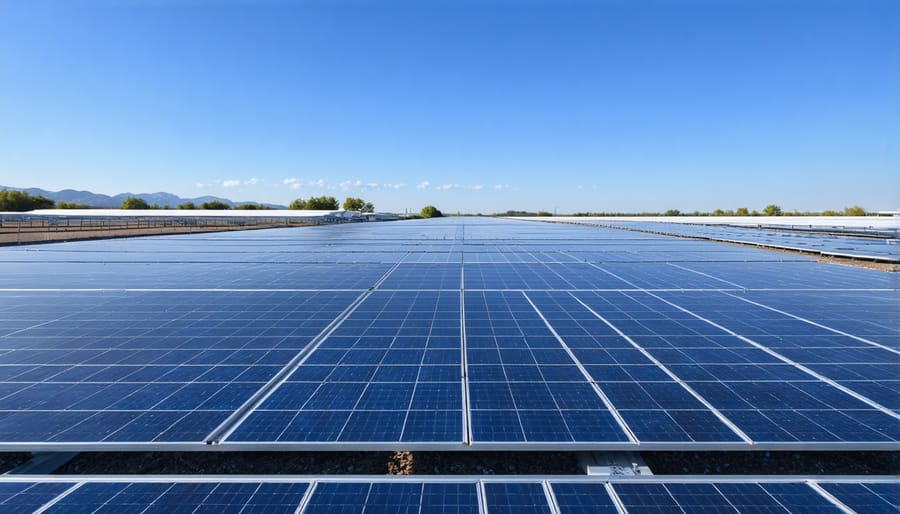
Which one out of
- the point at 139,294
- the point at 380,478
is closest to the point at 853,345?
the point at 380,478

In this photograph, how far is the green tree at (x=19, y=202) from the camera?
10775 centimetres

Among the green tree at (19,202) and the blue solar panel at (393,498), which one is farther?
the green tree at (19,202)

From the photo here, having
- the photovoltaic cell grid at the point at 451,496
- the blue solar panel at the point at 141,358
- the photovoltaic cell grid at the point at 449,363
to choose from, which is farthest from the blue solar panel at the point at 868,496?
the blue solar panel at the point at 141,358

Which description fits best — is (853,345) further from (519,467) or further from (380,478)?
(380,478)

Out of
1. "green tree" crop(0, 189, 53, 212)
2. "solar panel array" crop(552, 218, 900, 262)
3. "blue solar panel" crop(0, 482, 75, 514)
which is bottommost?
"blue solar panel" crop(0, 482, 75, 514)

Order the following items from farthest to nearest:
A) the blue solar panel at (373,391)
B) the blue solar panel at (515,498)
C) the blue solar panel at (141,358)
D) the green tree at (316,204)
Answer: the green tree at (316,204)
the blue solar panel at (141,358)
the blue solar panel at (373,391)
the blue solar panel at (515,498)

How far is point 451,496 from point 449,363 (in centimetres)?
280

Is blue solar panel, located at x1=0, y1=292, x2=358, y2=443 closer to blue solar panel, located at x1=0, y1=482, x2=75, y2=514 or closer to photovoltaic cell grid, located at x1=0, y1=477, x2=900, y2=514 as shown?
blue solar panel, located at x1=0, y1=482, x2=75, y2=514

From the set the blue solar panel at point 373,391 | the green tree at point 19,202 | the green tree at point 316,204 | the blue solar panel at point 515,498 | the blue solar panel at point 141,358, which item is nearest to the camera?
the blue solar panel at point 515,498

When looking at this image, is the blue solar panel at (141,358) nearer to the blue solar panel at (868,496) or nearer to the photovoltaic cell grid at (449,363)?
the photovoltaic cell grid at (449,363)

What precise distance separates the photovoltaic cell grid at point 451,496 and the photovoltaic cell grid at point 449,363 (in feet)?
1.62

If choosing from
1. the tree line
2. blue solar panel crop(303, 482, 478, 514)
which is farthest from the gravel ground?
the tree line

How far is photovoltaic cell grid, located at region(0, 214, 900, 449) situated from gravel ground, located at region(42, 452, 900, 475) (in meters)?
0.62

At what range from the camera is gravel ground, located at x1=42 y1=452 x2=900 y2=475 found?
15.3ft
